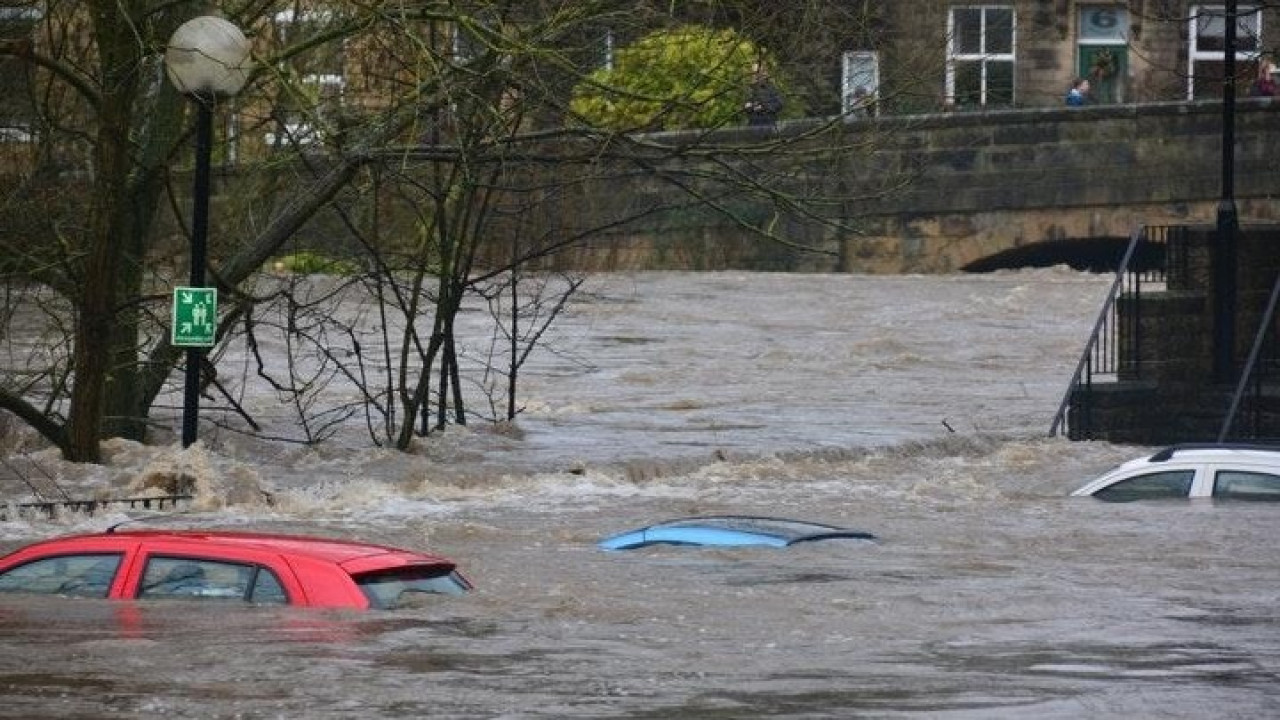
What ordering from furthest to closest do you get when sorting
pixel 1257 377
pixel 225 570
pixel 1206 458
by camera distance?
pixel 1257 377, pixel 1206 458, pixel 225 570

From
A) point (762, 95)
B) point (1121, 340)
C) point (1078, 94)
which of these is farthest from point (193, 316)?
point (1078, 94)

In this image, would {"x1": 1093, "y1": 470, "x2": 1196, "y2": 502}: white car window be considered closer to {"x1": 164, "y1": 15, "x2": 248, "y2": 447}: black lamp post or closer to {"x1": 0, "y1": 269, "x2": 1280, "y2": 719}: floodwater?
{"x1": 0, "y1": 269, "x2": 1280, "y2": 719}: floodwater

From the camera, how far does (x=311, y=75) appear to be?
24.9 metres

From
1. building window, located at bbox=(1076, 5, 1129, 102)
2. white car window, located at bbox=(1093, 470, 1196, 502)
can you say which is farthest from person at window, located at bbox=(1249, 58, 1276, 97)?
white car window, located at bbox=(1093, 470, 1196, 502)

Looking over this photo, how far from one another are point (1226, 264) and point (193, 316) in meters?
12.3

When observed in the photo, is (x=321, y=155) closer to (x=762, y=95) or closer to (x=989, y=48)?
(x=762, y=95)

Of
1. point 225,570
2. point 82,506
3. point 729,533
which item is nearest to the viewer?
point 225,570

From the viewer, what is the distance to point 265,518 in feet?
68.1

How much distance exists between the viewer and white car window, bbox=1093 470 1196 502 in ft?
61.3

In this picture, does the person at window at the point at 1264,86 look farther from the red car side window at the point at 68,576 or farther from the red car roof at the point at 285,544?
the red car side window at the point at 68,576

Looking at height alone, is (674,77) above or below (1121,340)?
above

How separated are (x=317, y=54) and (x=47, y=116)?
10.5 feet

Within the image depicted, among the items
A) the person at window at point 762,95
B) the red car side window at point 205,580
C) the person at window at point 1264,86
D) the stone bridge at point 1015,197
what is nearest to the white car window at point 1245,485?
the person at window at point 762,95

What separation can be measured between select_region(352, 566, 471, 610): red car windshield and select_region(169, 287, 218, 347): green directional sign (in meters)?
6.25
